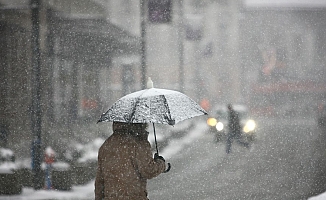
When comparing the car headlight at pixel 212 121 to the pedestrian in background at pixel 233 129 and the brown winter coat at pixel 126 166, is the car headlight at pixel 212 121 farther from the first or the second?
the brown winter coat at pixel 126 166

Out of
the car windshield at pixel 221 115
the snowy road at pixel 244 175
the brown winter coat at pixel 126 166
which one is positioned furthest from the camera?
the car windshield at pixel 221 115

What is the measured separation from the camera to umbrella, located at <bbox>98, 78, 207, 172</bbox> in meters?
2.97

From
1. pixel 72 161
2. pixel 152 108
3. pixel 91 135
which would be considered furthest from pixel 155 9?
pixel 152 108

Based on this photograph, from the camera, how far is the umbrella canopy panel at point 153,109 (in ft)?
9.76

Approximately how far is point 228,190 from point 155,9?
8766 mm

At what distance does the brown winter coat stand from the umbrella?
118mm

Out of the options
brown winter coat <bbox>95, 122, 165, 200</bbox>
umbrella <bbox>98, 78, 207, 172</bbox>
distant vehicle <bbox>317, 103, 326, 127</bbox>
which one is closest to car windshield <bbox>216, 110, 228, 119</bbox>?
distant vehicle <bbox>317, 103, 326, 127</bbox>

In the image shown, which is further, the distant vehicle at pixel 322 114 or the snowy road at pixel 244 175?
the distant vehicle at pixel 322 114

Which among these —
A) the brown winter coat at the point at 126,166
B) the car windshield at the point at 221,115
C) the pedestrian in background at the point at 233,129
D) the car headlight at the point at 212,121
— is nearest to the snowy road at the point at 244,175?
the pedestrian in background at the point at 233,129

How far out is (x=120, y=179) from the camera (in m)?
3.03

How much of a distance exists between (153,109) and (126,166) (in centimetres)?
41

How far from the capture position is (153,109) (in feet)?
10.0

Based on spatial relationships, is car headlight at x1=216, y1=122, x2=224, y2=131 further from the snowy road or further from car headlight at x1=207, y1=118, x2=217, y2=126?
the snowy road

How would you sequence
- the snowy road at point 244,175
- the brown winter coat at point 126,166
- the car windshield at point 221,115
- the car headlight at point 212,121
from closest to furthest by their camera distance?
the brown winter coat at point 126,166
the snowy road at point 244,175
the car windshield at point 221,115
the car headlight at point 212,121
